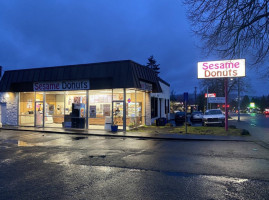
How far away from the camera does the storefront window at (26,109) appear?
22719mm

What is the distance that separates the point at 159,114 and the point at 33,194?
24.0 metres

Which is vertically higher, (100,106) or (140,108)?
(100,106)

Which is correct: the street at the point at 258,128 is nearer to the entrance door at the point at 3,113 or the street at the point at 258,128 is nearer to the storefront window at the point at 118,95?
the storefront window at the point at 118,95

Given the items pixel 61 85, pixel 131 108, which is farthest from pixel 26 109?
pixel 131 108

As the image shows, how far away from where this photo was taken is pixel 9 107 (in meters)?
23.2

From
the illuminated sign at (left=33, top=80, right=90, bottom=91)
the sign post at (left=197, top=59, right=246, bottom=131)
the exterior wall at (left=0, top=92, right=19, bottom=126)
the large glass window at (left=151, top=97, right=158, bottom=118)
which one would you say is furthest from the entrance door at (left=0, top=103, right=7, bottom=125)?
the sign post at (left=197, top=59, right=246, bottom=131)

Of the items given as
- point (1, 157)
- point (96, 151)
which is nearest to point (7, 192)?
point (1, 157)

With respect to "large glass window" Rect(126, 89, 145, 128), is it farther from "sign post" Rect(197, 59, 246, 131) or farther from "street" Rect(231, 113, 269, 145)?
"street" Rect(231, 113, 269, 145)

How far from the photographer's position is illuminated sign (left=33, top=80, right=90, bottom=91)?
19484 millimetres

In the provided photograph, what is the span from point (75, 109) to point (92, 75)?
3.60 metres

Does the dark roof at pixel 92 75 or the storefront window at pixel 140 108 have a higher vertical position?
the dark roof at pixel 92 75

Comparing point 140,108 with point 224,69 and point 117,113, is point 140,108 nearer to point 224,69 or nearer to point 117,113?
point 117,113

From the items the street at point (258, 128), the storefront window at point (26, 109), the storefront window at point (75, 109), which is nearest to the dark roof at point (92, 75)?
the storefront window at point (26, 109)

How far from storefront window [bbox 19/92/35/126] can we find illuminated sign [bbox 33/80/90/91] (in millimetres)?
1912
